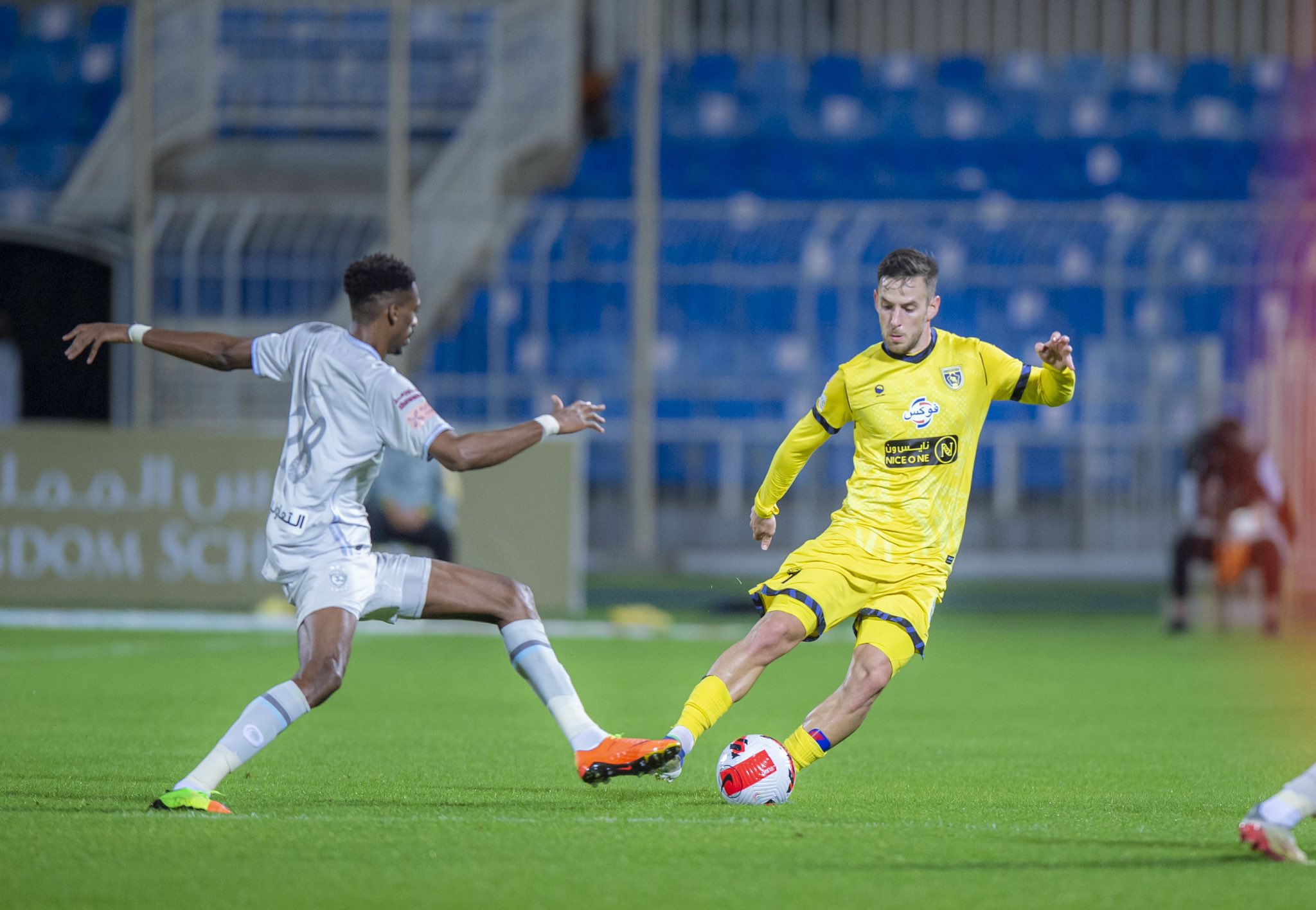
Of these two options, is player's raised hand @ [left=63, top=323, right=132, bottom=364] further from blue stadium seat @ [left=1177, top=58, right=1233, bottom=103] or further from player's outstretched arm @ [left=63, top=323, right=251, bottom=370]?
blue stadium seat @ [left=1177, top=58, right=1233, bottom=103]

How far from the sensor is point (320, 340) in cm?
541

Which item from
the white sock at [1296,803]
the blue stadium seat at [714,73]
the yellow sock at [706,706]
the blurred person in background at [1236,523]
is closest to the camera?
the white sock at [1296,803]

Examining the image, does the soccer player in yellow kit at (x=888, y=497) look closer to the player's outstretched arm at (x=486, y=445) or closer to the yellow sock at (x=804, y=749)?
the yellow sock at (x=804, y=749)

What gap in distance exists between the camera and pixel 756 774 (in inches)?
217

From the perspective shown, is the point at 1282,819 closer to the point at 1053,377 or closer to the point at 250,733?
the point at 1053,377

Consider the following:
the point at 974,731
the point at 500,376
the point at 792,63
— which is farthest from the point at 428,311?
the point at 974,731

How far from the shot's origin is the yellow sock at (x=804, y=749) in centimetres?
570

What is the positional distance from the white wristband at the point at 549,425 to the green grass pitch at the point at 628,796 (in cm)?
115

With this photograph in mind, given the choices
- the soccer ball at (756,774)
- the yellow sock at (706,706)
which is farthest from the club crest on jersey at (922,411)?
the soccer ball at (756,774)

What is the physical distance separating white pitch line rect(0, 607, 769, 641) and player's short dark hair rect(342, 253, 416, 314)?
827cm

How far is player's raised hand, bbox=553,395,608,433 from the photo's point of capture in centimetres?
529

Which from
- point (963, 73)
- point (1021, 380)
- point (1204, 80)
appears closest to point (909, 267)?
point (1021, 380)

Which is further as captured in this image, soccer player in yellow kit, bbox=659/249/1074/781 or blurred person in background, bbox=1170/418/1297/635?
blurred person in background, bbox=1170/418/1297/635

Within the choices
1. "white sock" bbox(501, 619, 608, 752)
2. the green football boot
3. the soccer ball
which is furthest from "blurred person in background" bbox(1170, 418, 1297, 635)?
the green football boot
